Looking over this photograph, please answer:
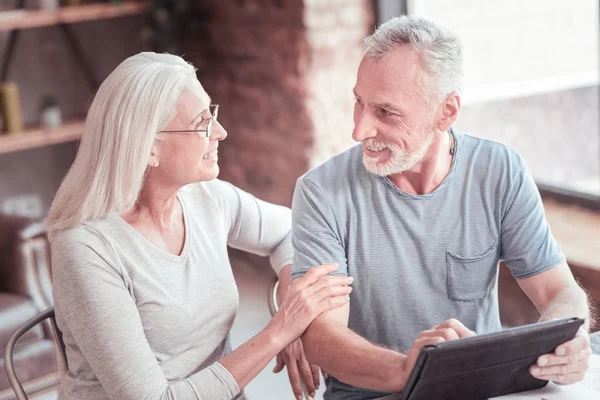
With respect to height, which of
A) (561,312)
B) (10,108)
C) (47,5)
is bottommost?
(561,312)

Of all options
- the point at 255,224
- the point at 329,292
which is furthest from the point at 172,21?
the point at 329,292

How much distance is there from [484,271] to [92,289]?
88cm

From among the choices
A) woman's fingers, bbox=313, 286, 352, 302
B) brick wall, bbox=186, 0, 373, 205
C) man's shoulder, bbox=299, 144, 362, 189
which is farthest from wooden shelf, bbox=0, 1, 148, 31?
woman's fingers, bbox=313, 286, 352, 302

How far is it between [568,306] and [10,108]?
3.14m

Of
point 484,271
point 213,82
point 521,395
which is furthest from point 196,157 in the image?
point 213,82

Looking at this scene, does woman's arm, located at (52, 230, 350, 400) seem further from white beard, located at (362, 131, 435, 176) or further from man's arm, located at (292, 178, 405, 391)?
white beard, located at (362, 131, 435, 176)

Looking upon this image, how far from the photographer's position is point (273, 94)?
384 centimetres

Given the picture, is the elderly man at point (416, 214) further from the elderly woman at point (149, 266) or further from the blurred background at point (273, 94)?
the blurred background at point (273, 94)

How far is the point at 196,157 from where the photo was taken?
5.78 feet

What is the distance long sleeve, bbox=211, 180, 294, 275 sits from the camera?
1983 mm

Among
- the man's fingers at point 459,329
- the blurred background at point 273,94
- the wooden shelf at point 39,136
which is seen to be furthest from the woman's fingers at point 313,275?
the wooden shelf at point 39,136

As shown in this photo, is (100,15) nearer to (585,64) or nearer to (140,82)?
(585,64)

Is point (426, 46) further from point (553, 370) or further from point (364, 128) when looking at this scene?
point (553, 370)

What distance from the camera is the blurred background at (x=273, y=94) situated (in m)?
3.00
